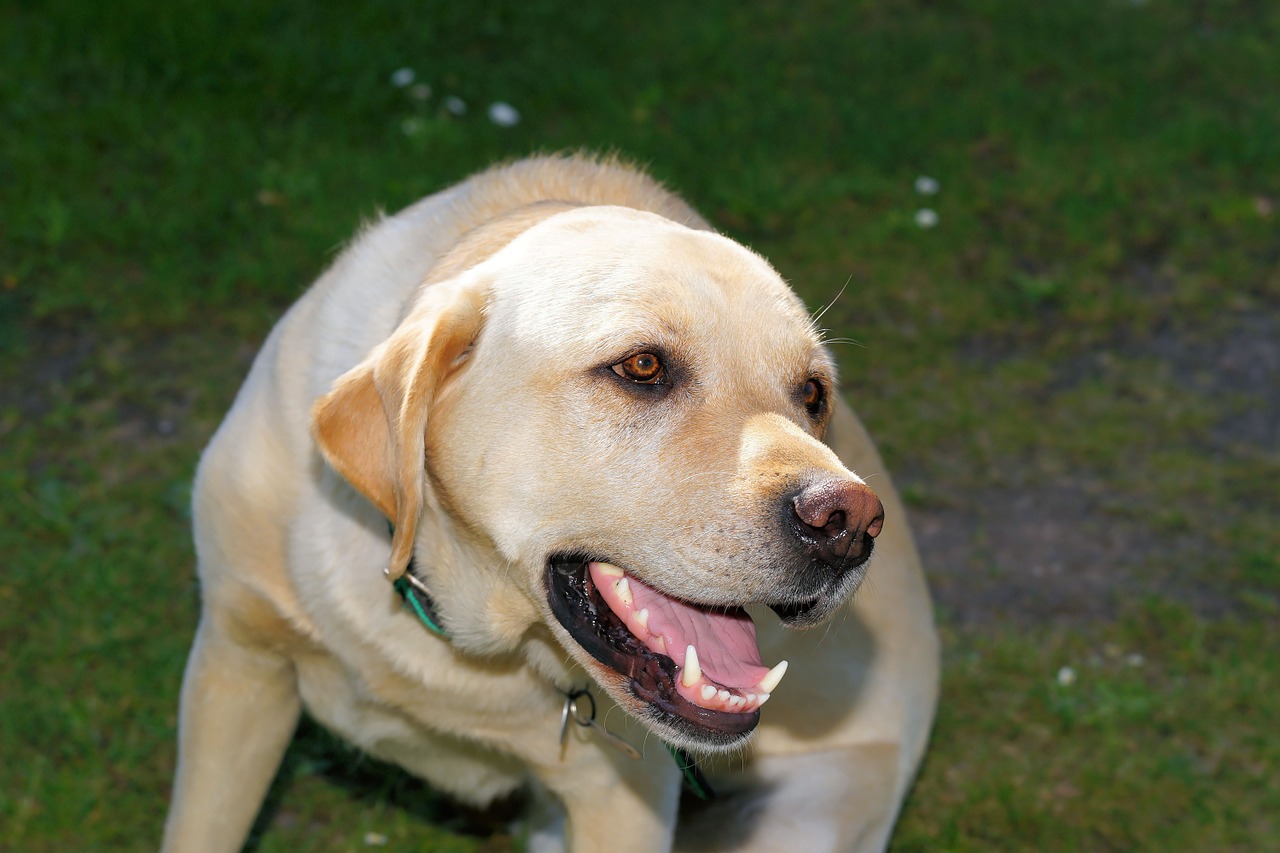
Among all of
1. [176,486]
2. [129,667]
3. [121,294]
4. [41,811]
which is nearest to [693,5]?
[121,294]

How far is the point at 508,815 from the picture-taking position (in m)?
3.78

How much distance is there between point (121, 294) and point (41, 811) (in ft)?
7.93

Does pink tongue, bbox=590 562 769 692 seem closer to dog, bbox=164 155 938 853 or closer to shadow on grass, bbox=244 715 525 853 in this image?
dog, bbox=164 155 938 853

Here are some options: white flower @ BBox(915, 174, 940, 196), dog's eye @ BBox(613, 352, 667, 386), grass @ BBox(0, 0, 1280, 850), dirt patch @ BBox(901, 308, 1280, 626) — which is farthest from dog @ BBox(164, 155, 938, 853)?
white flower @ BBox(915, 174, 940, 196)

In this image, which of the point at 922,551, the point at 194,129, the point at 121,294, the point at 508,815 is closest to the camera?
the point at 508,815

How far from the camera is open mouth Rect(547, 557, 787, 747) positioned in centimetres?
238

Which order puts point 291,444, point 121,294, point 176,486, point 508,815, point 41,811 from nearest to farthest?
1. point 291,444
2. point 41,811
3. point 508,815
4. point 176,486
5. point 121,294

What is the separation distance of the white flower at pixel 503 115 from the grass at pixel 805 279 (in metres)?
0.06

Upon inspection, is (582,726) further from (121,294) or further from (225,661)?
(121,294)

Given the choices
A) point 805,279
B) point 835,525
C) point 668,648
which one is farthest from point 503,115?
point 835,525

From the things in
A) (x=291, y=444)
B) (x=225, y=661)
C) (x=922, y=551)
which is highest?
(x=291, y=444)

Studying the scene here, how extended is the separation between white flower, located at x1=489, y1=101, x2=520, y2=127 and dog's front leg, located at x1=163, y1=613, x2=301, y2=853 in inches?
151

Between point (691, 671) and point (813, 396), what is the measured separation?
2.02 feet

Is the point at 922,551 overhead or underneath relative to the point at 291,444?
underneath
